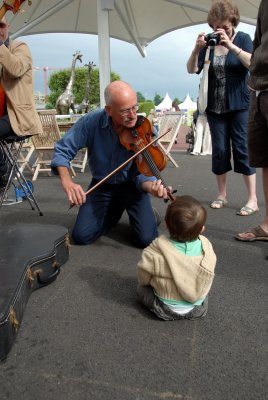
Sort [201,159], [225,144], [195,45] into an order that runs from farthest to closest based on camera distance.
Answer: [201,159] < [225,144] < [195,45]

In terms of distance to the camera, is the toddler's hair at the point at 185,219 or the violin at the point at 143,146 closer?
the toddler's hair at the point at 185,219

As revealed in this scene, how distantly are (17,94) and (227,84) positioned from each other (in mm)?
1663

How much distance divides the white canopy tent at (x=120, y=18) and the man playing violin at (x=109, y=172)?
29.0 feet

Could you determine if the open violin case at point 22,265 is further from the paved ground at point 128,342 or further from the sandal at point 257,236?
the sandal at point 257,236

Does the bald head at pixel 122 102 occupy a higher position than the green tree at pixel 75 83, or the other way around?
the bald head at pixel 122 102

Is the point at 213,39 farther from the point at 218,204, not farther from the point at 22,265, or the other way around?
the point at 22,265

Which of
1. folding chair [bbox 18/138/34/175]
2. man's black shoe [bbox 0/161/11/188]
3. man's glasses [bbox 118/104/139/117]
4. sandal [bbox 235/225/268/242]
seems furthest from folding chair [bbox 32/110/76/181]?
sandal [bbox 235/225/268/242]

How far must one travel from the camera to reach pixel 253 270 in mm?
2115

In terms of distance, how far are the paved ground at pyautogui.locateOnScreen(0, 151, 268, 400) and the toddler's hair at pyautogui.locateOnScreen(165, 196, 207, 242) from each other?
0.40m

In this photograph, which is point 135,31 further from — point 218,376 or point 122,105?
point 218,376

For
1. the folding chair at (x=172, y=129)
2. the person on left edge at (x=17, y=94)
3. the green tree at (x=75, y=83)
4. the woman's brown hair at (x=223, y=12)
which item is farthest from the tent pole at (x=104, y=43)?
the green tree at (x=75, y=83)

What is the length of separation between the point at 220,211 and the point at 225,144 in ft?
1.98

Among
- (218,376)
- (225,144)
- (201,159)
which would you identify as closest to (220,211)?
(225,144)

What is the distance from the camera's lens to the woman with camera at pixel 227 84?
2.65 m
